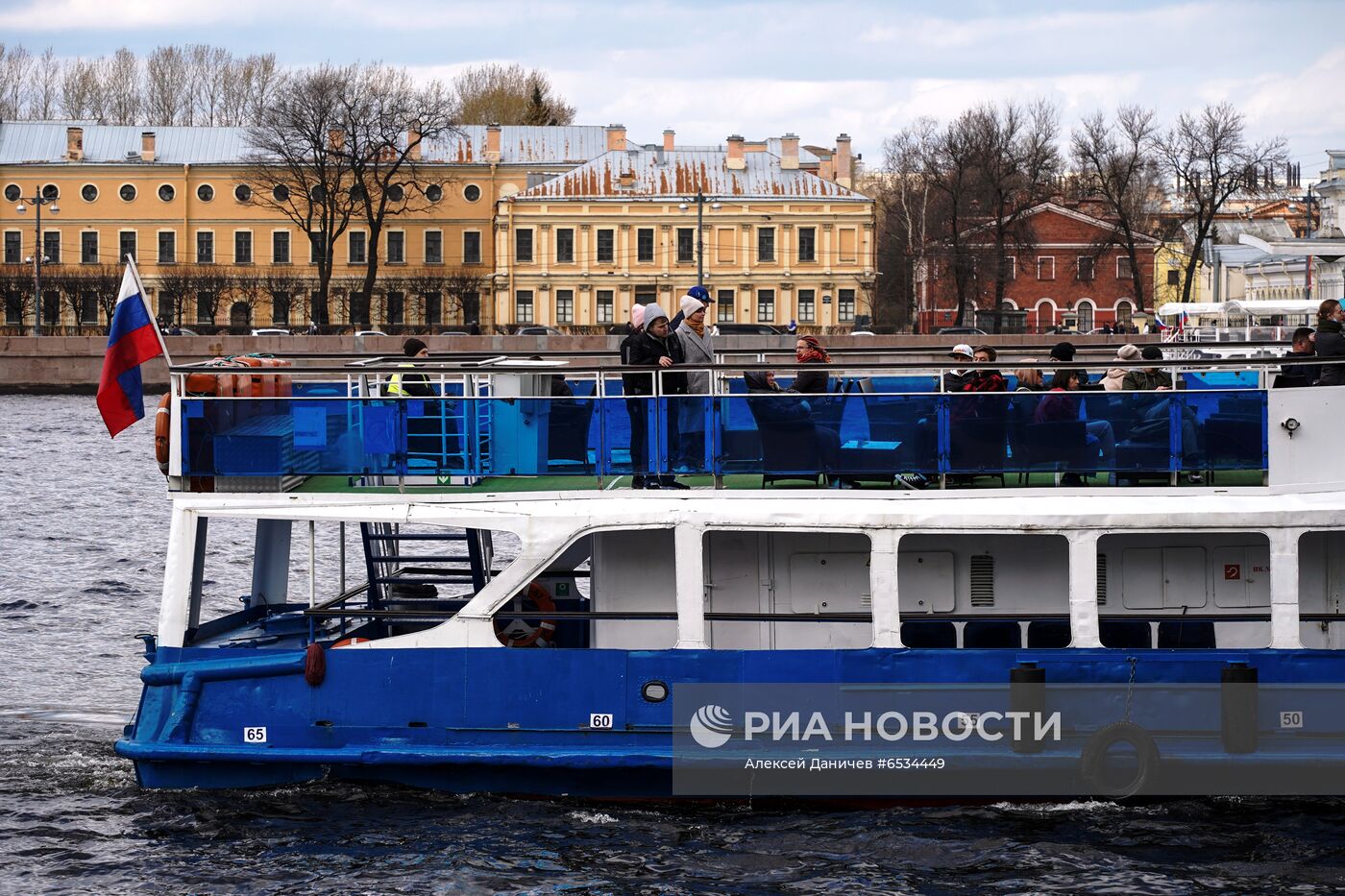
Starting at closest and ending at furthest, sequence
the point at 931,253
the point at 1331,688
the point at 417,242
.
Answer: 1. the point at 1331,688
2. the point at 931,253
3. the point at 417,242

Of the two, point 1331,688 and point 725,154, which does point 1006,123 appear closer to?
point 725,154

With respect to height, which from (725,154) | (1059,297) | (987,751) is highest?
(725,154)

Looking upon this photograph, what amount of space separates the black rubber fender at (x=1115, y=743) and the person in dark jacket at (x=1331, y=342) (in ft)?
8.80

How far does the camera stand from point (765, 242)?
87.7 m

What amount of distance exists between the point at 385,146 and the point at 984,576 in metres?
78.7

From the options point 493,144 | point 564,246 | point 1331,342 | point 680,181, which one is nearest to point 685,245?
point 680,181

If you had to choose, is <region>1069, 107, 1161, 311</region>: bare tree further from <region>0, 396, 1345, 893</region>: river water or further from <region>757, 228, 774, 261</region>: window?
<region>0, 396, 1345, 893</region>: river water

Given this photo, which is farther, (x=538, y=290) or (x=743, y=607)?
(x=538, y=290)

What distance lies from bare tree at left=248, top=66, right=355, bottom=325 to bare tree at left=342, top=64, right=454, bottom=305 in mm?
631

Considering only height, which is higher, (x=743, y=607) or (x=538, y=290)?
(x=538, y=290)

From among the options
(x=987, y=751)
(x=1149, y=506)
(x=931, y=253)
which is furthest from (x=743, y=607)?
(x=931, y=253)

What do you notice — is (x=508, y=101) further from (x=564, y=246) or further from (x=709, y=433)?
(x=709, y=433)

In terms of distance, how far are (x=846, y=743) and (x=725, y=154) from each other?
7915 centimetres

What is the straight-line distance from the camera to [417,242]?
92.1 metres
